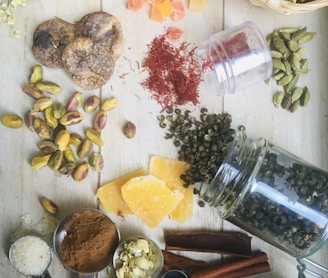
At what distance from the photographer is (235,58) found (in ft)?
3.99

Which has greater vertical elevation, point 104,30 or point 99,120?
point 104,30

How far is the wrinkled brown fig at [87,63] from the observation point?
119cm

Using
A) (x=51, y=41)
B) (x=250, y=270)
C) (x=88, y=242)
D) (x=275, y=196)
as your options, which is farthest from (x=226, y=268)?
(x=51, y=41)

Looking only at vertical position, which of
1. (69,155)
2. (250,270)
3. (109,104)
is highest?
(109,104)

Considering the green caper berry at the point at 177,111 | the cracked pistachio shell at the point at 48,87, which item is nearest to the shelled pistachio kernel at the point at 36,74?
the cracked pistachio shell at the point at 48,87

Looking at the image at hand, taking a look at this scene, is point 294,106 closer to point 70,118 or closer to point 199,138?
point 199,138

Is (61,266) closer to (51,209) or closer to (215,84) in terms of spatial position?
(51,209)

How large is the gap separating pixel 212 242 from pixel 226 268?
69 millimetres

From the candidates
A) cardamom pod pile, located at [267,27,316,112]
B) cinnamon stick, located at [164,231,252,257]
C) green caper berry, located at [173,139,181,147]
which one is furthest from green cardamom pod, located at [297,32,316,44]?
cinnamon stick, located at [164,231,252,257]

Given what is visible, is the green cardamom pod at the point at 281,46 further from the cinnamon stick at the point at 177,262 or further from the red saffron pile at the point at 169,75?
the cinnamon stick at the point at 177,262

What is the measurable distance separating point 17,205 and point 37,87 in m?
0.28

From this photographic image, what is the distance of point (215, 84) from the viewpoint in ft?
4.10

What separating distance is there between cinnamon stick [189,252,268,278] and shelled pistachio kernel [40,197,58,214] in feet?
1.14

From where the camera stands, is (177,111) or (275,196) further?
(177,111)
